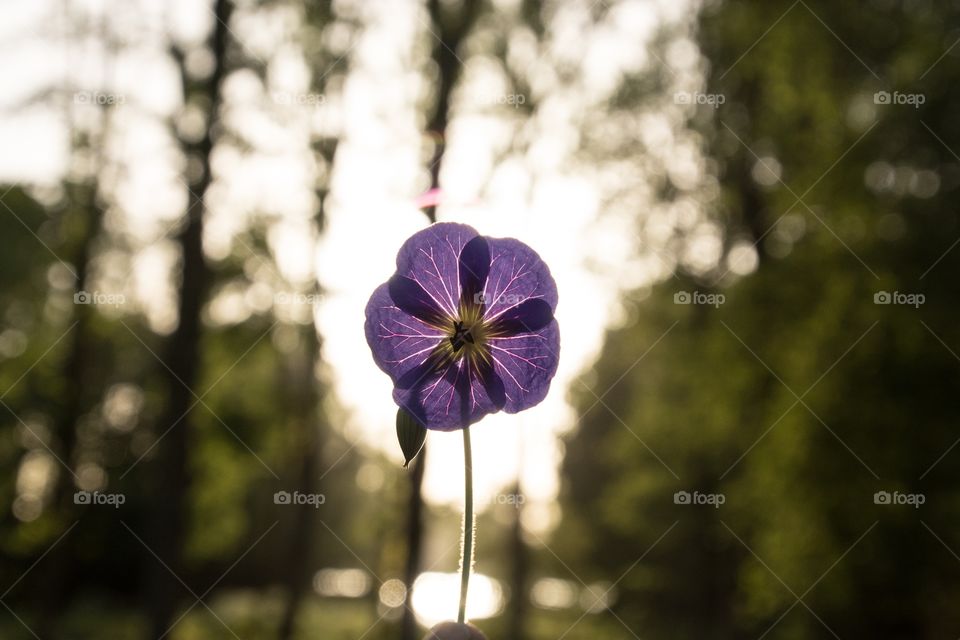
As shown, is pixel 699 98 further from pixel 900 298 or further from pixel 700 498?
pixel 700 498

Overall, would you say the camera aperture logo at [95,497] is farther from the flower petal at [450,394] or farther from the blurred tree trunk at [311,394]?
the flower petal at [450,394]

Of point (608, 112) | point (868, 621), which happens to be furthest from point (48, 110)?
point (868, 621)

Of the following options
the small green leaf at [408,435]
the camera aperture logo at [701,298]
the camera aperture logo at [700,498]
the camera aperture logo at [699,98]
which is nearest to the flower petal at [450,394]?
the small green leaf at [408,435]

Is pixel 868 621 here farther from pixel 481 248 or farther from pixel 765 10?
pixel 481 248

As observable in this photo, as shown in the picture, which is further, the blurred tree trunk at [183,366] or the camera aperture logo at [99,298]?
the camera aperture logo at [99,298]

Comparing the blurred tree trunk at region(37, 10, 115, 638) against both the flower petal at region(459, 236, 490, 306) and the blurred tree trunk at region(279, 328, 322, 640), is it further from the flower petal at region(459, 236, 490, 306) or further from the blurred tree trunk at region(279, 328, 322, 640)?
the flower petal at region(459, 236, 490, 306)

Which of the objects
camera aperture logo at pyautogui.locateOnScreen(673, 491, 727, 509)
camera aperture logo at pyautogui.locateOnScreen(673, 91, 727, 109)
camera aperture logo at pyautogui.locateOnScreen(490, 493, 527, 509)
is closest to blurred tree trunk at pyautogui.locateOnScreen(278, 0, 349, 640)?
camera aperture logo at pyautogui.locateOnScreen(490, 493, 527, 509)
